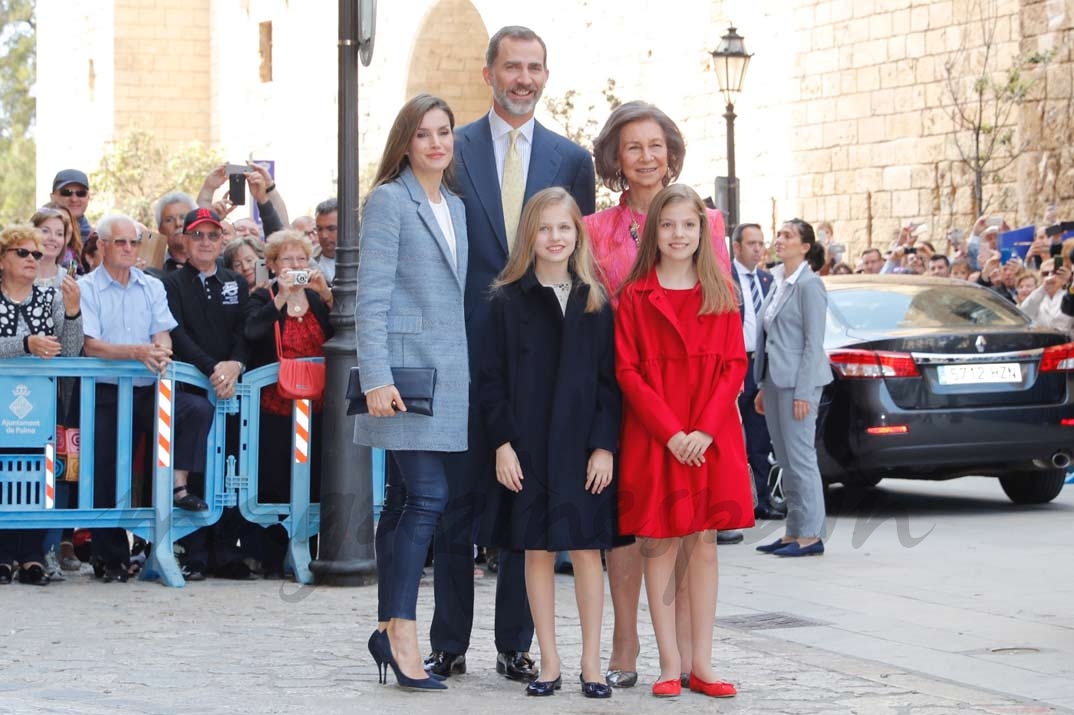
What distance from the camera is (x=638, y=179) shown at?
6.64 metres

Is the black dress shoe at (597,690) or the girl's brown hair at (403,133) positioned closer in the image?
the black dress shoe at (597,690)

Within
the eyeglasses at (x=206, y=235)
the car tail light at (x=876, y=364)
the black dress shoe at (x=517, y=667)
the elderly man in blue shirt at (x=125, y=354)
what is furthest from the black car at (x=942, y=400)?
the black dress shoe at (x=517, y=667)

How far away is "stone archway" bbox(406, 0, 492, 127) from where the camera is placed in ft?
129

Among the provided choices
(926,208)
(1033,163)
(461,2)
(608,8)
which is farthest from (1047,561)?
(461,2)

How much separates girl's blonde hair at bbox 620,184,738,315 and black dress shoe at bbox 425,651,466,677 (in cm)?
140

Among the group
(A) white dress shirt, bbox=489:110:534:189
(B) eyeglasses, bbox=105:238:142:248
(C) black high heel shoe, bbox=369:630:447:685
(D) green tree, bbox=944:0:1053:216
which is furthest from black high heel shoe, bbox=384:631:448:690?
(D) green tree, bbox=944:0:1053:216

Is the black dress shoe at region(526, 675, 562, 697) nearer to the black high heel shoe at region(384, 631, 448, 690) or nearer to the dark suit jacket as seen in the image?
the black high heel shoe at region(384, 631, 448, 690)

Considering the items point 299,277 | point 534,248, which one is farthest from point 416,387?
point 299,277

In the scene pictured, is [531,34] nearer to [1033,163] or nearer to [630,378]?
[630,378]

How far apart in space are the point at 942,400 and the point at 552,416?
18.6ft

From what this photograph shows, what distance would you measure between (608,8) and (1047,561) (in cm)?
2380

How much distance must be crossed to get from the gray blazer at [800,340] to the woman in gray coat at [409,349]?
4073mm

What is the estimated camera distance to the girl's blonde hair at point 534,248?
6.27m

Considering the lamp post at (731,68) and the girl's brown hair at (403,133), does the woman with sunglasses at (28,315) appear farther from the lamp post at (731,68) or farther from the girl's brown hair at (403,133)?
the lamp post at (731,68)
